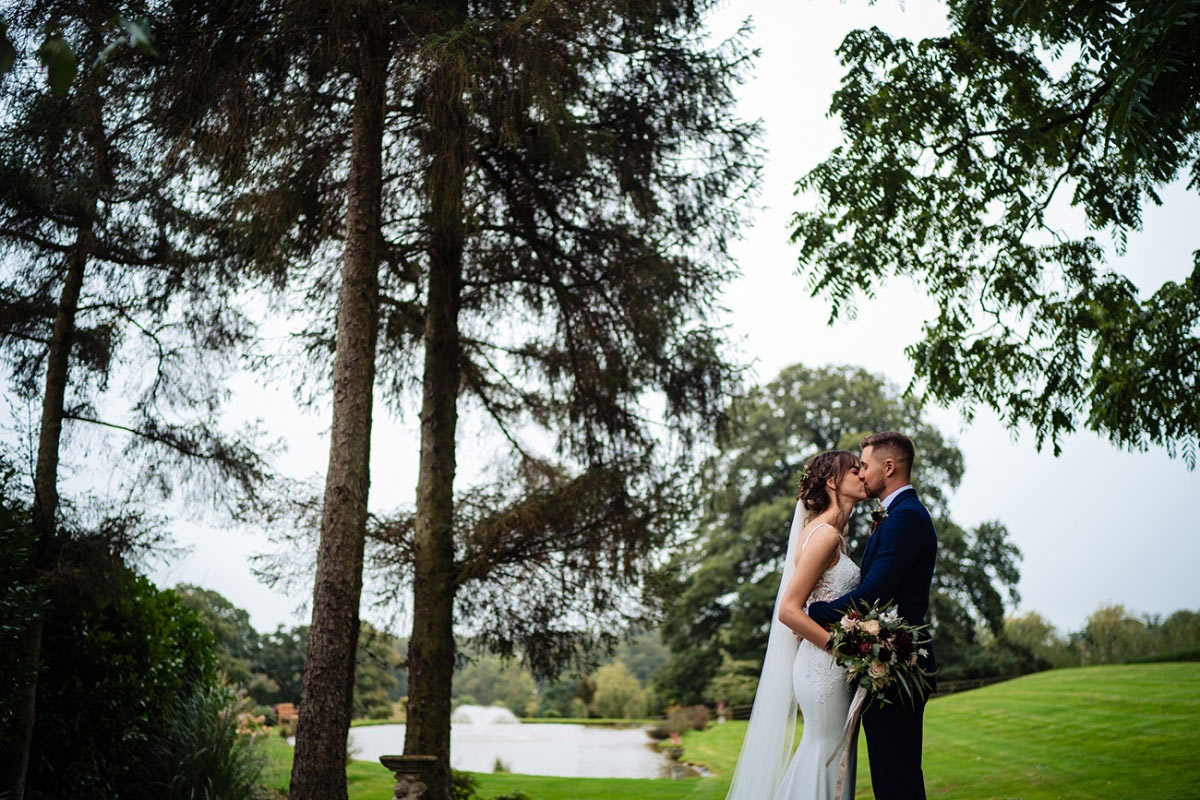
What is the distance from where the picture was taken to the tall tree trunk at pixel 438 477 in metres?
8.15

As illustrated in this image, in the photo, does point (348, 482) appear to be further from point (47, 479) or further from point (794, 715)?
point (794, 715)

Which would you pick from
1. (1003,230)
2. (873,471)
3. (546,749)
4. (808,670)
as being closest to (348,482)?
(808,670)

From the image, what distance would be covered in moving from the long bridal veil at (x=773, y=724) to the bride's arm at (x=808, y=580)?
→ 16 cm

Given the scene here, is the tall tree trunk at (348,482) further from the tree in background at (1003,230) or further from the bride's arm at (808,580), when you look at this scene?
the tree in background at (1003,230)

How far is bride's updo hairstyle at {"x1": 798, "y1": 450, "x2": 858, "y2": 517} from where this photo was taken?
5.16 meters

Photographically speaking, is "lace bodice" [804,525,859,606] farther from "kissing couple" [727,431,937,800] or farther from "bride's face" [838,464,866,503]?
"bride's face" [838,464,866,503]

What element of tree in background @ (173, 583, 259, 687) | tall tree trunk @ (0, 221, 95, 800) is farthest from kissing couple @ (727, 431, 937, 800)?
tree in background @ (173, 583, 259, 687)

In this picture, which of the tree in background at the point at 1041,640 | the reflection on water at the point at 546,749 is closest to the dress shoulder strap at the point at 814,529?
the reflection on water at the point at 546,749

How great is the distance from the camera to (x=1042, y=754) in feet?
41.8

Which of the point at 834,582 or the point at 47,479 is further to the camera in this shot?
the point at 47,479

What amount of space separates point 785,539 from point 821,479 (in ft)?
87.8

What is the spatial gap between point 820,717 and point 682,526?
5.55 metres

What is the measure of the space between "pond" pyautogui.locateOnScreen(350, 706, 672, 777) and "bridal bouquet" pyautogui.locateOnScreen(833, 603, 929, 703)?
36.6 feet

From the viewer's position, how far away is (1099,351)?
884 centimetres
